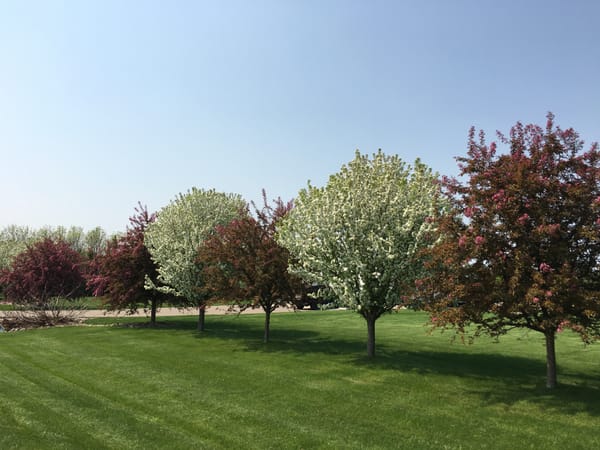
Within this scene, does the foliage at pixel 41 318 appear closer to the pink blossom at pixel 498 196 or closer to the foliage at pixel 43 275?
the foliage at pixel 43 275

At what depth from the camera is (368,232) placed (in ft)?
58.1

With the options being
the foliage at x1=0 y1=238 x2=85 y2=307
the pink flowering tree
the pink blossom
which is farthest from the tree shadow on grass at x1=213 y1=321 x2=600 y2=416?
the foliage at x1=0 y1=238 x2=85 y2=307

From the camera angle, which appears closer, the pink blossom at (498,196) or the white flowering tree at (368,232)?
the pink blossom at (498,196)

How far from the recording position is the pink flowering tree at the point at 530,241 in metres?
12.2

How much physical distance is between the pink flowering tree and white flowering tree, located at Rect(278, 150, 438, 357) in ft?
10.5

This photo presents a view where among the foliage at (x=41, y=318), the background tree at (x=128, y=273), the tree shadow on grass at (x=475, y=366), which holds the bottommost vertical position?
the tree shadow on grass at (x=475, y=366)

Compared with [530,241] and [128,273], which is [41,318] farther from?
[530,241]

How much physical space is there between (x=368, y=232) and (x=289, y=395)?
22.7 feet

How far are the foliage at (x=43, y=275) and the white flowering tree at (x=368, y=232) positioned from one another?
27638mm

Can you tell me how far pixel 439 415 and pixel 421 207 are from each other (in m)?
7.83

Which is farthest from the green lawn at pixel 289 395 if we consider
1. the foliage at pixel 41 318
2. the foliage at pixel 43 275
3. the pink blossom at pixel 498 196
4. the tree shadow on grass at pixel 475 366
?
the foliage at pixel 43 275

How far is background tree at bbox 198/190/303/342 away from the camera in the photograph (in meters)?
22.1

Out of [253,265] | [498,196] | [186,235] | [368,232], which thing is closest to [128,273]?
[186,235]

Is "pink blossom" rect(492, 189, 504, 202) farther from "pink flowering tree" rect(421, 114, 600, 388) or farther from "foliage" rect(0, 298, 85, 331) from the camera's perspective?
"foliage" rect(0, 298, 85, 331)
